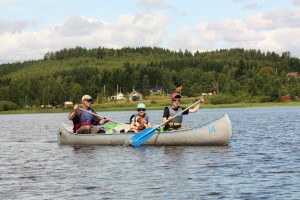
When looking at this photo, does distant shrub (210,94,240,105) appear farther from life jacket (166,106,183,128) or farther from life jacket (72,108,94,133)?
life jacket (166,106,183,128)

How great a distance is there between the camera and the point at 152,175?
60.8ft

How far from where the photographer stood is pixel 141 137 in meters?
27.2

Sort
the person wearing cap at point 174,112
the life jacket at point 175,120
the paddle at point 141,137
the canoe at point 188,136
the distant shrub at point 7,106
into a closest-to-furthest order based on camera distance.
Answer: the canoe at point 188,136 < the person wearing cap at point 174,112 < the life jacket at point 175,120 < the paddle at point 141,137 < the distant shrub at point 7,106

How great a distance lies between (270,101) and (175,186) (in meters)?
116

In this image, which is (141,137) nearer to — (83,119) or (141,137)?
(141,137)

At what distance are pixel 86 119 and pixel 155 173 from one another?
34.5ft

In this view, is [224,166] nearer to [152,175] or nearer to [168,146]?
[152,175]

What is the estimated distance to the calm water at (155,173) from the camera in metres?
15.5

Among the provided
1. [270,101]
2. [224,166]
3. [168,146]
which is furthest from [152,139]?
[270,101]

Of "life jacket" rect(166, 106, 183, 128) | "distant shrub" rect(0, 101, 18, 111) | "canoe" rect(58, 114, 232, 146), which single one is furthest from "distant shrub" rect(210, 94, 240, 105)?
"life jacket" rect(166, 106, 183, 128)

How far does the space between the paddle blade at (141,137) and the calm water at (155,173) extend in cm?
43

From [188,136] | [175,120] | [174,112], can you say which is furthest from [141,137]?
[188,136]

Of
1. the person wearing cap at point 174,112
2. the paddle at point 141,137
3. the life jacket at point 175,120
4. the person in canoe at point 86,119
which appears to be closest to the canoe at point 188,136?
the paddle at point 141,137

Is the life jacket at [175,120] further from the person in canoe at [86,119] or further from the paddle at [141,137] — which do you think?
the person in canoe at [86,119]
